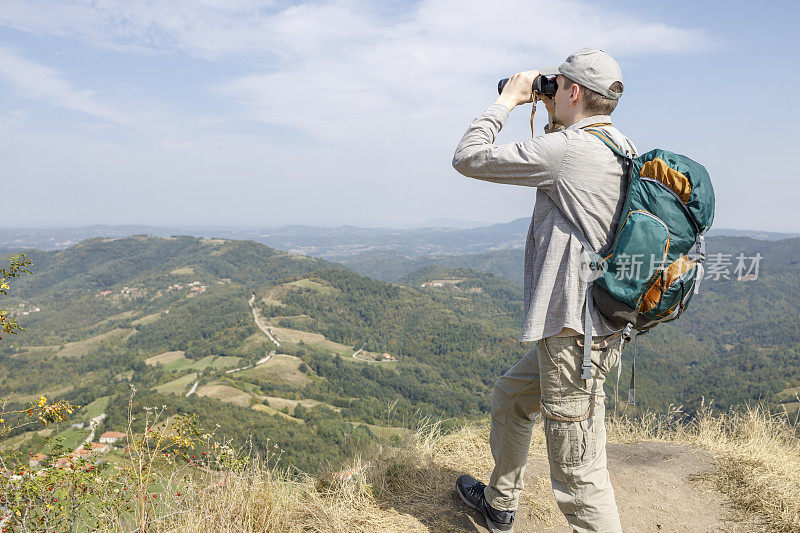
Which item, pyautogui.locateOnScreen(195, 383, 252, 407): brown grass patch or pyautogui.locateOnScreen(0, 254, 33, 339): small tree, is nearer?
pyautogui.locateOnScreen(0, 254, 33, 339): small tree

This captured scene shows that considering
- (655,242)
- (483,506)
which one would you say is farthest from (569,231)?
(483,506)

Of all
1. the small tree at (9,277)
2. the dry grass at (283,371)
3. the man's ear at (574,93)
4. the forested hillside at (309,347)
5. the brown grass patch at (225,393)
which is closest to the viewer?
the man's ear at (574,93)

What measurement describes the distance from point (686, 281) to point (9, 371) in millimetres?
89596

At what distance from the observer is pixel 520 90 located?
1.82m

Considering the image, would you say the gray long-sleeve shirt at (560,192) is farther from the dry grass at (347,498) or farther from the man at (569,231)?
the dry grass at (347,498)

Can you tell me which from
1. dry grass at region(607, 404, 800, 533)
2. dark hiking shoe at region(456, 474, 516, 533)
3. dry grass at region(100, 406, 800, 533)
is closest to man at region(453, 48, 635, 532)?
dark hiking shoe at region(456, 474, 516, 533)

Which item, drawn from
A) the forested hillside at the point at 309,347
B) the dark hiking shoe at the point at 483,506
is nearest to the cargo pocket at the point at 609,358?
the dark hiking shoe at the point at 483,506

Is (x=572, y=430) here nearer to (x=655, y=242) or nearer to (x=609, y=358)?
(x=609, y=358)

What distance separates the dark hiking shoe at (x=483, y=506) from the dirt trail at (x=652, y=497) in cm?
8

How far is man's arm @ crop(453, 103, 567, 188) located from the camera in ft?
5.16

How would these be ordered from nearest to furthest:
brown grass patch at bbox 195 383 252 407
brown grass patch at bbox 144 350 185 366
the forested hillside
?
1. brown grass patch at bbox 195 383 252 407
2. the forested hillside
3. brown grass patch at bbox 144 350 185 366

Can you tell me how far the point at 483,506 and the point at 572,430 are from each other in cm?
96

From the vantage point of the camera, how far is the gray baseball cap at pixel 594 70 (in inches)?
63.4

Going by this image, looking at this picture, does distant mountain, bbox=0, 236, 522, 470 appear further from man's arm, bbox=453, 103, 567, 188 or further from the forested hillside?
man's arm, bbox=453, 103, 567, 188
